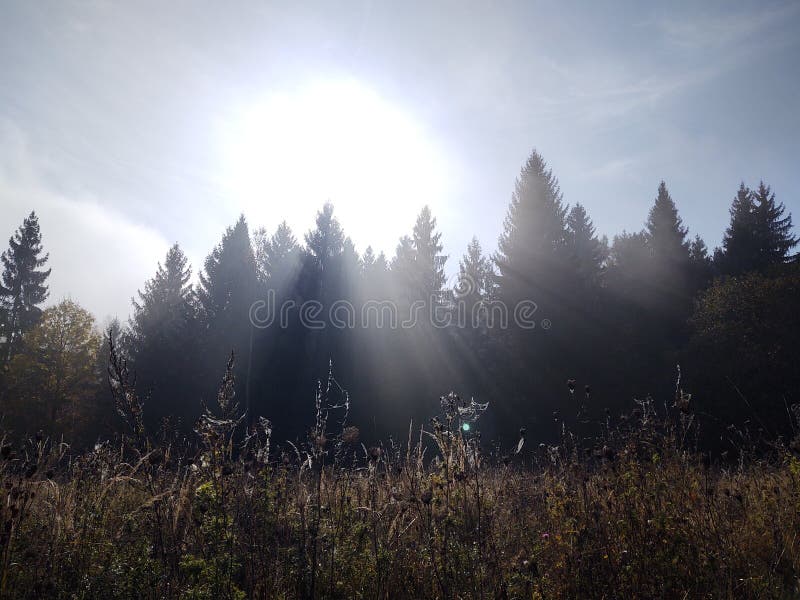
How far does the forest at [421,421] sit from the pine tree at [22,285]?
140 mm

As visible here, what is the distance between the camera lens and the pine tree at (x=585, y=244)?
23891mm

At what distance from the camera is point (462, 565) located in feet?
9.20

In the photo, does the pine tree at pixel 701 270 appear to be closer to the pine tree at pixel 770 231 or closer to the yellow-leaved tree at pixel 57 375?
the pine tree at pixel 770 231

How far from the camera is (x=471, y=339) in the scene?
2119cm

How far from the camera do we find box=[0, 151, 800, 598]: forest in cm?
270

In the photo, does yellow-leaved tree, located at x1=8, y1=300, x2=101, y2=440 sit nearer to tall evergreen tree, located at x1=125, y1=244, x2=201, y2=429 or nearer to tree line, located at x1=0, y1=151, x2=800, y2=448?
tree line, located at x1=0, y1=151, x2=800, y2=448

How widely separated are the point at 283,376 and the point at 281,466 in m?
16.9

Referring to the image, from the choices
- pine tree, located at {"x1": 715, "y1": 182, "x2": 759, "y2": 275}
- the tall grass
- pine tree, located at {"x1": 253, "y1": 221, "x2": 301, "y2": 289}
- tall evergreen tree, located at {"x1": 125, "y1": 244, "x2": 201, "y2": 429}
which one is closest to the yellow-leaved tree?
tall evergreen tree, located at {"x1": 125, "y1": 244, "x2": 201, "y2": 429}

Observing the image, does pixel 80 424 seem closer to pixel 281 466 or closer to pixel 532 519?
pixel 281 466

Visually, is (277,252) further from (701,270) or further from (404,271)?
(701,270)

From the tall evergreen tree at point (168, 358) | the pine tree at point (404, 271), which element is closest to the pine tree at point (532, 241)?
the pine tree at point (404, 271)

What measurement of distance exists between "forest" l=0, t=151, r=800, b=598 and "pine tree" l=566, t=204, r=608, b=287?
0.37 meters

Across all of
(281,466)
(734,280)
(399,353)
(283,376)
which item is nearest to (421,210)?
(399,353)

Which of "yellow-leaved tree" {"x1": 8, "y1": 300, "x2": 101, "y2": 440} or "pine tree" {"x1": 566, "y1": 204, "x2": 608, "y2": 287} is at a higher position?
"pine tree" {"x1": 566, "y1": 204, "x2": 608, "y2": 287}
